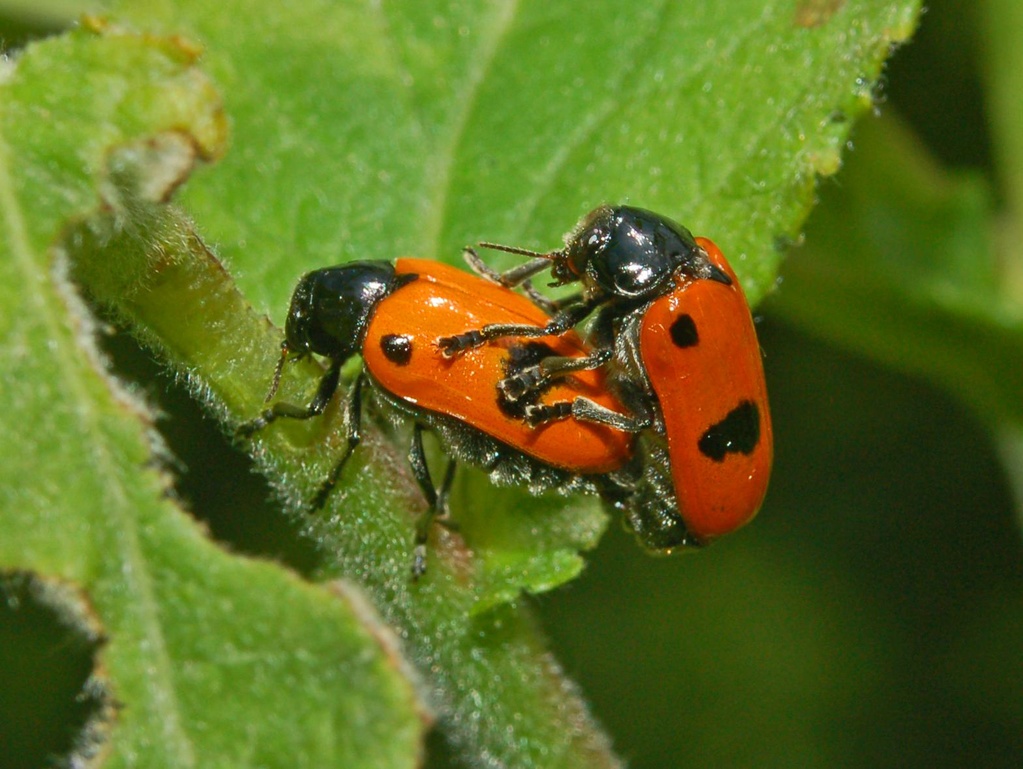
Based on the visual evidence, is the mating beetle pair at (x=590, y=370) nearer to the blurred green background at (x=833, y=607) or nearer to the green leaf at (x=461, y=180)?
the green leaf at (x=461, y=180)

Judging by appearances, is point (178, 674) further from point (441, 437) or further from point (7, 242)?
point (441, 437)

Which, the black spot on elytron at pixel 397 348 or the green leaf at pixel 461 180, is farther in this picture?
the black spot on elytron at pixel 397 348

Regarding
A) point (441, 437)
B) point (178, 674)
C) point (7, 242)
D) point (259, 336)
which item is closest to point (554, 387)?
point (441, 437)

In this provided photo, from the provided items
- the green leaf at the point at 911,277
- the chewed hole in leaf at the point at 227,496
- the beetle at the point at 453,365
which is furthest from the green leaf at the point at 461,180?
the chewed hole in leaf at the point at 227,496

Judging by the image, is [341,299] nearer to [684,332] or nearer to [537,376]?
[537,376]

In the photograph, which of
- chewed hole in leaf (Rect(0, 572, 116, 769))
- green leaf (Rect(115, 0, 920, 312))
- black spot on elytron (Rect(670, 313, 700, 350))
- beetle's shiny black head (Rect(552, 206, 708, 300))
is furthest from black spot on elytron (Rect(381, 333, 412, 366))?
chewed hole in leaf (Rect(0, 572, 116, 769))
